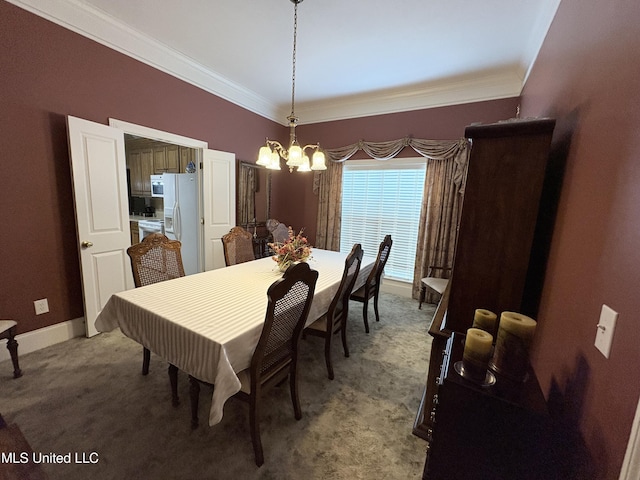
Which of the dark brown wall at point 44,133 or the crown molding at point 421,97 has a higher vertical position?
the crown molding at point 421,97

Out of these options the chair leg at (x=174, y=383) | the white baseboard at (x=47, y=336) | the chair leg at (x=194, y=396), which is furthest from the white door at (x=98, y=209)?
the chair leg at (x=194, y=396)

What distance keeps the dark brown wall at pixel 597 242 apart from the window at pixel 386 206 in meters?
2.49

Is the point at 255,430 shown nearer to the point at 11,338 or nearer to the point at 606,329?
the point at 606,329

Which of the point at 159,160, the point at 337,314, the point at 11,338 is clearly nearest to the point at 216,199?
the point at 159,160

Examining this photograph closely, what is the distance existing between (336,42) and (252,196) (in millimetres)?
2452

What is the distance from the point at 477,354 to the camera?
939 mm

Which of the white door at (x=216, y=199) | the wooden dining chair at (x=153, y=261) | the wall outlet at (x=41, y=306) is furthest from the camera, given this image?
the white door at (x=216, y=199)

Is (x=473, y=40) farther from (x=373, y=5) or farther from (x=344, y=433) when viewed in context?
(x=344, y=433)

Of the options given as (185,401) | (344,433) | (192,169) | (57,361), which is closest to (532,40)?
(344,433)

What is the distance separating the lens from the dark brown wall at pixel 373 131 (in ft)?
10.9

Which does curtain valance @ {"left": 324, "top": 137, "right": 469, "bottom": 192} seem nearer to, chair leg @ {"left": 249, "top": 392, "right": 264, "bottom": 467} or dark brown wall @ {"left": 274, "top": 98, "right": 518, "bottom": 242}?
dark brown wall @ {"left": 274, "top": 98, "right": 518, "bottom": 242}

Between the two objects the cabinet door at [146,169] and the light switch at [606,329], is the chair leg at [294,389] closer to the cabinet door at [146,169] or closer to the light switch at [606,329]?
the light switch at [606,329]

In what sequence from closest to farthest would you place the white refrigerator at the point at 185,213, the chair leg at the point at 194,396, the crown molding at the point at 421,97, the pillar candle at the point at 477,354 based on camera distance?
the pillar candle at the point at 477,354 < the chair leg at the point at 194,396 < the crown molding at the point at 421,97 < the white refrigerator at the point at 185,213

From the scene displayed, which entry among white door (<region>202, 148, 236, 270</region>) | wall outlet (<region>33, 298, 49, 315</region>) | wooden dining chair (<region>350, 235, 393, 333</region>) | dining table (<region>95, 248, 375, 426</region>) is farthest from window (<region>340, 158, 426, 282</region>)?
wall outlet (<region>33, 298, 49, 315</region>)
